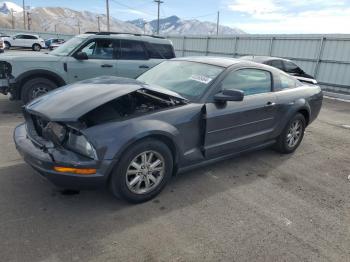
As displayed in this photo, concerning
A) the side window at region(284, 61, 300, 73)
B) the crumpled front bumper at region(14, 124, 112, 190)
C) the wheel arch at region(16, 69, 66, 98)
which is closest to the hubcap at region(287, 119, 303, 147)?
the crumpled front bumper at region(14, 124, 112, 190)

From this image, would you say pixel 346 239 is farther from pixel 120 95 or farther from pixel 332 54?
pixel 332 54

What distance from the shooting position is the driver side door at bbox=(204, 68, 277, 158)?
373cm

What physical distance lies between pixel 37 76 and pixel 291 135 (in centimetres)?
543

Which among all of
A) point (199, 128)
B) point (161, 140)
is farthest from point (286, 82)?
point (161, 140)

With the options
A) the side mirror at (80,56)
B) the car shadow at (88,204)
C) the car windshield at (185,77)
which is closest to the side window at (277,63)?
the side mirror at (80,56)

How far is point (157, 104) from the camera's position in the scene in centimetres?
334

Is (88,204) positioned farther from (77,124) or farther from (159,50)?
(159,50)

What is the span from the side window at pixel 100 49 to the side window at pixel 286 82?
14.0 feet

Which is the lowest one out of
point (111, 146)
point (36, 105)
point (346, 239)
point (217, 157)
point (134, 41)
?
point (346, 239)

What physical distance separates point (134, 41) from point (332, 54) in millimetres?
10172

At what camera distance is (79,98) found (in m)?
3.21

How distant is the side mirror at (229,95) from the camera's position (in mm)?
3570

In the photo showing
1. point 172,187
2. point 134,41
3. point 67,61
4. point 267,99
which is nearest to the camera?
point 172,187

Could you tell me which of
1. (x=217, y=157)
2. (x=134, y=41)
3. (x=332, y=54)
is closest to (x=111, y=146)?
(x=217, y=157)
